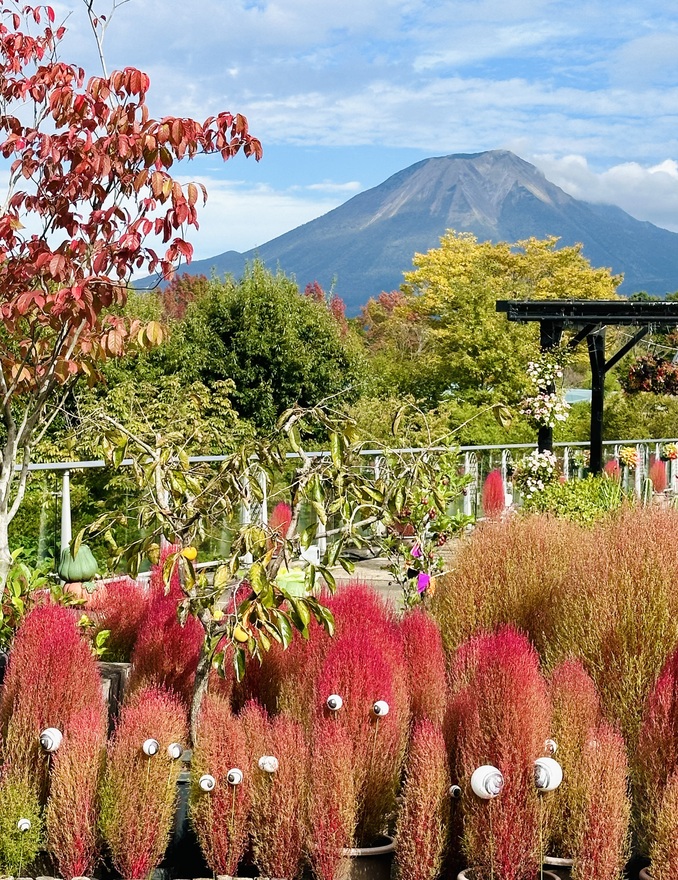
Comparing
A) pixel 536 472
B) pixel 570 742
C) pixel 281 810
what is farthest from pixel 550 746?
pixel 536 472

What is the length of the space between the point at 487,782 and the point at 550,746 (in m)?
0.26

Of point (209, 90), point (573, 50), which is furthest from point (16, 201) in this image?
point (573, 50)

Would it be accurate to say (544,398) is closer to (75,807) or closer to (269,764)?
(269,764)

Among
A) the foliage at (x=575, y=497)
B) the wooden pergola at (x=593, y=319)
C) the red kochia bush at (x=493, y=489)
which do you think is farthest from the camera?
the wooden pergola at (x=593, y=319)

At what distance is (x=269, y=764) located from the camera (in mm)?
2225

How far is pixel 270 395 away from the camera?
1573cm

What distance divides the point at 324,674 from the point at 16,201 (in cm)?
202

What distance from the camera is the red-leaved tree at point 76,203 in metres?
3.11

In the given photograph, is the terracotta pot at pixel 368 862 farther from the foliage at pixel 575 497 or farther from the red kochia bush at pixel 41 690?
the foliage at pixel 575 497

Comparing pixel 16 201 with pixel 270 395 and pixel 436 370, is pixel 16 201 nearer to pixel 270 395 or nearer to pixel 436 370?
pixel 270 395

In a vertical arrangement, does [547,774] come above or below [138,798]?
above

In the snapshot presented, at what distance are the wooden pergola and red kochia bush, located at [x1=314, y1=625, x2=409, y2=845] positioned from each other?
6.39 m

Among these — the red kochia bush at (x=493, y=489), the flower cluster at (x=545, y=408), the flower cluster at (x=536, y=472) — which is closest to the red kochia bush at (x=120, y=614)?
the flower cluster at (x=536, y=472)

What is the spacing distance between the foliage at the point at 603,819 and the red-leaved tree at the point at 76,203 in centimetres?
195
